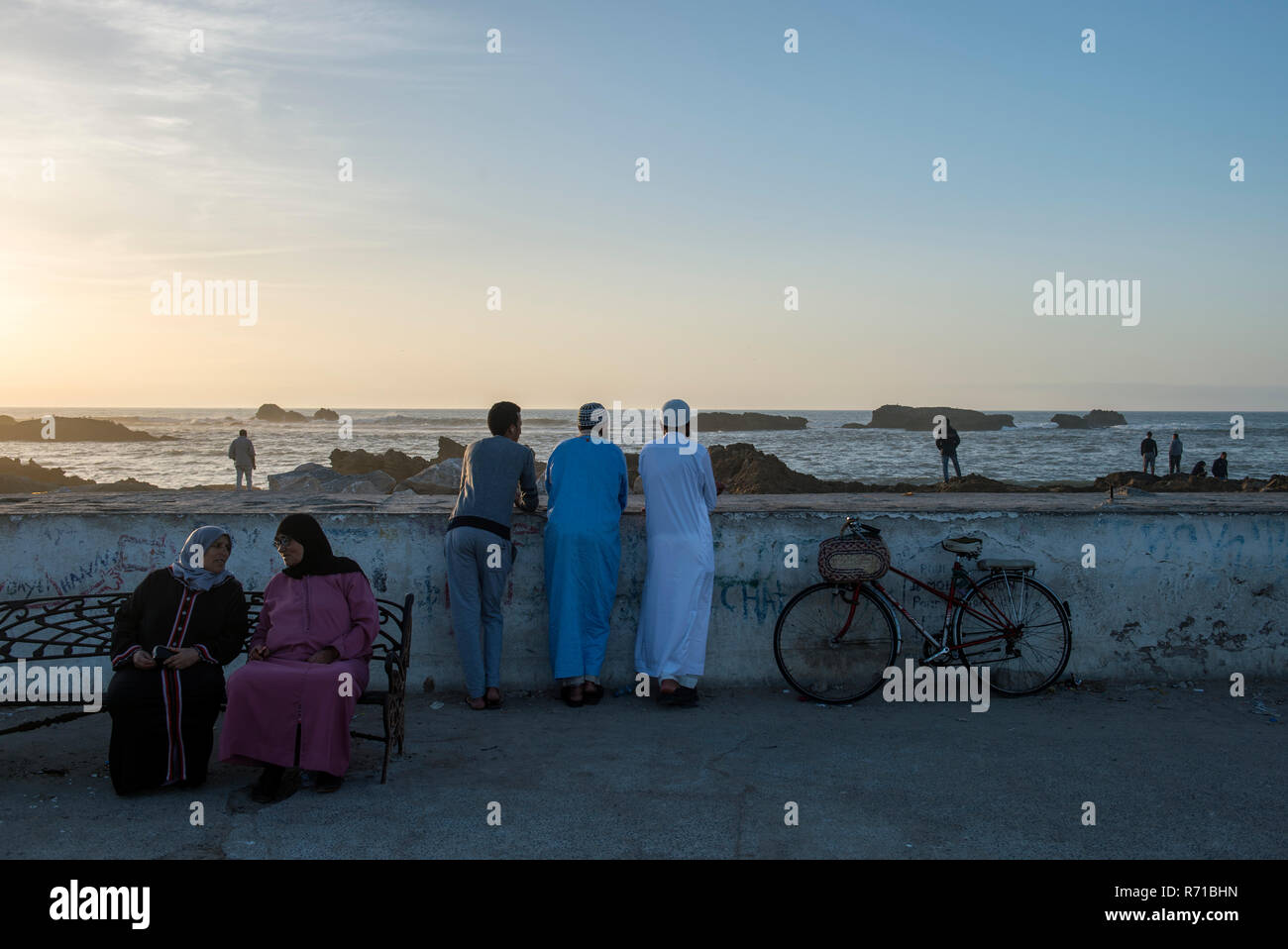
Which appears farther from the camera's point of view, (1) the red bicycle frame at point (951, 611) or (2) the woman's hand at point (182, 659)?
(1) the red bicycle frame at point (951, 611)

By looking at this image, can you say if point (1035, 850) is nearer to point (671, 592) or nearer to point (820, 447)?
point (671, 592)

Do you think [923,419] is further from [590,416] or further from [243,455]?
[590,416]

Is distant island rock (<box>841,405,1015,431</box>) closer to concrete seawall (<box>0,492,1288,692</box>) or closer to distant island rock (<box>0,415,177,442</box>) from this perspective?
distant island rock (<box>0,415,177,442</box>)

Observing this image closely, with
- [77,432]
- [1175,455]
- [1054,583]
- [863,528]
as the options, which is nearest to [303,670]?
[863,528]

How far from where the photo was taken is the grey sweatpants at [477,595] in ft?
18.6

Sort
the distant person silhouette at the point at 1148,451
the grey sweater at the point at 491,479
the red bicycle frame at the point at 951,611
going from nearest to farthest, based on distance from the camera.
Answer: the grey sweater at the point at 491,479, the red bicycle frame at the point at 951,611, the distant person silhouette at the point at 1148,451

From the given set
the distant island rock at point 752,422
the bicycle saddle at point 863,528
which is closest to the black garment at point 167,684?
the bicycle saddle at point 863,528

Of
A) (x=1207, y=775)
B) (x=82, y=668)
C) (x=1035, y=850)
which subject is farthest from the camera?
(x=82, y=668)

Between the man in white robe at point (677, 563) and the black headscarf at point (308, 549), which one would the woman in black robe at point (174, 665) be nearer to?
the black headscarf at point (308, 549)

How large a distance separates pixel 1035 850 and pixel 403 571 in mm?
3743

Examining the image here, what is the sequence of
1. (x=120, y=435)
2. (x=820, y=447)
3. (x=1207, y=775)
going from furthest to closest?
(x=120, y=435) < (x=820, y=447) < (x=1207, y=775)

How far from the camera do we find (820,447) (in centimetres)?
6806

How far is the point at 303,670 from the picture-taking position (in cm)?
447
